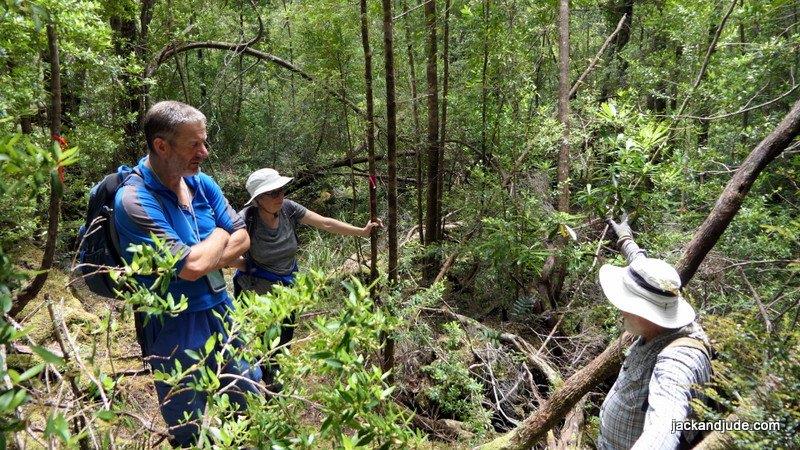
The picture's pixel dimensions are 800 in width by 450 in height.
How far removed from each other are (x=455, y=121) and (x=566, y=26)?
178 cm

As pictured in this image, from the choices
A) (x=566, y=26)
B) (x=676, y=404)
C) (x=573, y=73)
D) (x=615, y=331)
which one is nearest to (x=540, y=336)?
(x=615, y=331)

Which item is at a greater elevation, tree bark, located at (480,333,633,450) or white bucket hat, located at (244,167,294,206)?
white bucket hat, located at (244,167,294,206)

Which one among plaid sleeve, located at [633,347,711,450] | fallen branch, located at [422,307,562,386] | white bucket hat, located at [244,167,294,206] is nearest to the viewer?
plaid sleeve, located at [633,347,711,450]

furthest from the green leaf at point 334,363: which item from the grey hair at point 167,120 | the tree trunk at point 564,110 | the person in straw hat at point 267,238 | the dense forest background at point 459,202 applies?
the tree trunk at point 564,110

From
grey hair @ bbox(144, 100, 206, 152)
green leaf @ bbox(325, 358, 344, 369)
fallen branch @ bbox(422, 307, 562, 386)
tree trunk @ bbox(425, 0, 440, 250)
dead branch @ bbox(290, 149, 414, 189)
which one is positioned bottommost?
fallen branch @ bbox(422, 307, 562, 386)

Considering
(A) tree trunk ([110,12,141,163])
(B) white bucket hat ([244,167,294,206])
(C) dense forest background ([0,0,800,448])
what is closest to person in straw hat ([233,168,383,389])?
(B) white bucket hat ([244,167,294,206])

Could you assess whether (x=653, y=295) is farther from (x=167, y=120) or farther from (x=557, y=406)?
(x=167, y=120)

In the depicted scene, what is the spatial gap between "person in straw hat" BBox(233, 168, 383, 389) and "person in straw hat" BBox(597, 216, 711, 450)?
2.16 m

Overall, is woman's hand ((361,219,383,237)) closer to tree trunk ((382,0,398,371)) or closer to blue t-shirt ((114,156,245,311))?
tree trunk ((382,0,398,371))

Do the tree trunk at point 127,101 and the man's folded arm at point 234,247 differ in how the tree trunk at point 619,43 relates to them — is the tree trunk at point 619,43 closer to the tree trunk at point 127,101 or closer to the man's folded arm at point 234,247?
the tree trunk at point 127,101

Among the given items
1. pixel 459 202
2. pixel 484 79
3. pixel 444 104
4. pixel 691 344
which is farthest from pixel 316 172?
pixel 691 344

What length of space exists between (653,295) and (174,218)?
2.46m

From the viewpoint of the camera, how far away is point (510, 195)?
17.6ft

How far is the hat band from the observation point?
7.54 feet
